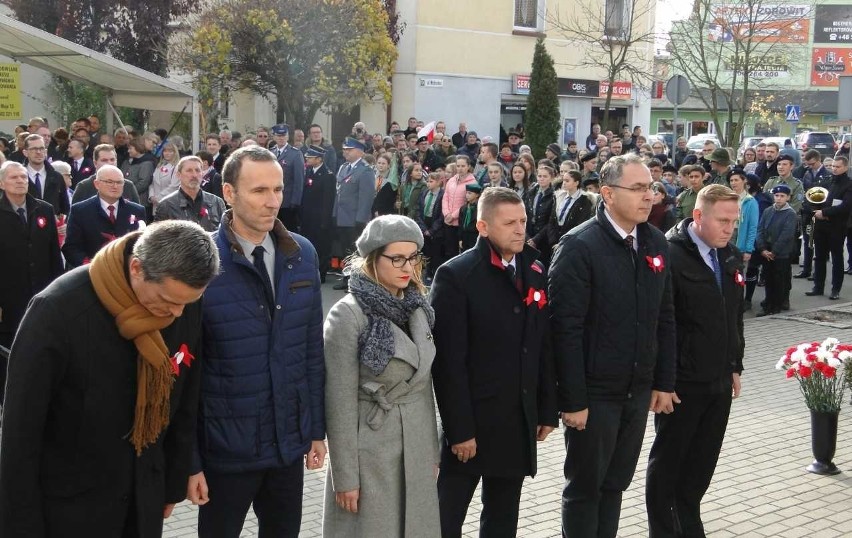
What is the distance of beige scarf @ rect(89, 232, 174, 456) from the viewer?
3.34m

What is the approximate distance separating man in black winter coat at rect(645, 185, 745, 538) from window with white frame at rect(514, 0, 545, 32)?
1105 inches

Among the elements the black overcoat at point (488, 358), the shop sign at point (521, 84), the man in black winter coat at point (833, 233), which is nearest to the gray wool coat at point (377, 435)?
the black overcoat at point (488, 358)

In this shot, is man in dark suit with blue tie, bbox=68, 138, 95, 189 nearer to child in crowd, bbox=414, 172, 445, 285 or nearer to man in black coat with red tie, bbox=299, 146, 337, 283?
man in black coat with red tie, bbox=299, 146, 337, 283

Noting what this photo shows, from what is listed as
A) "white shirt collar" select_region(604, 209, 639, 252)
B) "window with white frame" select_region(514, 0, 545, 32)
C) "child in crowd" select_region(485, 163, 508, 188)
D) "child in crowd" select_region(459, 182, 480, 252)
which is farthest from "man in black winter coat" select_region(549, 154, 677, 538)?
"window with white frame" select_region(514, 0, 545, 32)

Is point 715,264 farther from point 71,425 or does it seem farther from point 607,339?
point 71,425

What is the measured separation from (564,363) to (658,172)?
1001 centimetres

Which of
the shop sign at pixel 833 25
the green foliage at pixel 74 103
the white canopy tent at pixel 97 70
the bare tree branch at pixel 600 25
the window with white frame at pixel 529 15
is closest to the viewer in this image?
the white canopy tent at pixel 97 70

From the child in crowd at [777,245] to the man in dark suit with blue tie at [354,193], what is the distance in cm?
553

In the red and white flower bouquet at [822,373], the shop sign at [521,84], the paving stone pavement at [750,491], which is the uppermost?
the shop sign at [521,84]

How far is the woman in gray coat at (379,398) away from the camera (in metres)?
4.35

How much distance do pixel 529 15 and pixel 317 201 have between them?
20.0 metres

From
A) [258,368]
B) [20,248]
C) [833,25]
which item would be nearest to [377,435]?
[258,368]

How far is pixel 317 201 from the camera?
1529 cm

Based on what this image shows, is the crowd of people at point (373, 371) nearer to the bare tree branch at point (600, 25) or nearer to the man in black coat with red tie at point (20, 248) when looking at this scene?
the man in black coat with red tie at point (20, 248)
